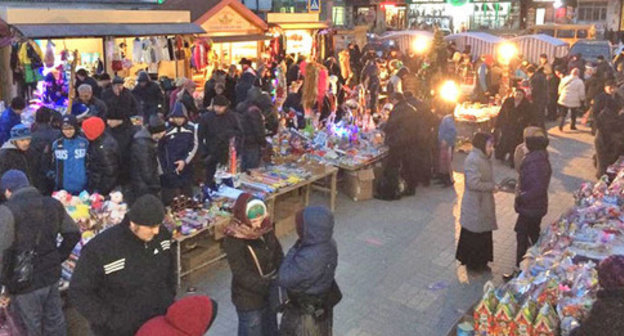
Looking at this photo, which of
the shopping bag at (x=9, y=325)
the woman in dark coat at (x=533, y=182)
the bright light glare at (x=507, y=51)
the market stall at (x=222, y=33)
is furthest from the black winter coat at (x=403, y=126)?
the bright light glare at (x=507, y=51)

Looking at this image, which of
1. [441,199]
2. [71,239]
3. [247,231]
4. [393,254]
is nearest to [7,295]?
[71,239]

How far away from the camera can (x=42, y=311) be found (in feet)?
15.4

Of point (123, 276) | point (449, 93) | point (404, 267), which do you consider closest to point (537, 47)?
point (449, 93)

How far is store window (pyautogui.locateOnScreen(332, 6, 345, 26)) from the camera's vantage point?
3578 centimetres

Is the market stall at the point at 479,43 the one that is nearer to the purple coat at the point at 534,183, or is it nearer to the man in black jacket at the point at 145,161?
the purple coat at the point at 534,183

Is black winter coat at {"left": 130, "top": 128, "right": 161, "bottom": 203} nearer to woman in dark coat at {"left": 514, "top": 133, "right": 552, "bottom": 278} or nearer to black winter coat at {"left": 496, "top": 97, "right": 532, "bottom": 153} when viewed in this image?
woman in dark coat at {"left": 514, "top": 133, "right": 552, "bottom": 278}

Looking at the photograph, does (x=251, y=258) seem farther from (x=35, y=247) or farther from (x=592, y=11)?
(x=592, y=11)

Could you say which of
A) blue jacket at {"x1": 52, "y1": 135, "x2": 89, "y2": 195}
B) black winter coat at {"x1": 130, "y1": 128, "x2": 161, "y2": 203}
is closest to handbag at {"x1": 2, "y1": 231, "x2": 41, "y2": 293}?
blue jacket at {"x1": 52, "y1": 135, "x2": 89, "y2": 195}

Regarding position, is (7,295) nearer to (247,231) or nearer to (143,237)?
(143,237)

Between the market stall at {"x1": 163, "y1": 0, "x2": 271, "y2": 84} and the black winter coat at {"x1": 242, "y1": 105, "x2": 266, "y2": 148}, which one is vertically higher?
the market stall at {"x1": 163, "y1": 0, "x2": 271, "y2": 84}

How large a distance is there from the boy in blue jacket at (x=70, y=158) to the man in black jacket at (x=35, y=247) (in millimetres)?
1625

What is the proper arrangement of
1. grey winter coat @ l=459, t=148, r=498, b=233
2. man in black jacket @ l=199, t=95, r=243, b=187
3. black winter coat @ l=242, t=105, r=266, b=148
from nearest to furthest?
1. grey winter coat @ l=459, t=148, r=498, b=233
2. man in black jacket @ l=199, t=95, r=243, b=187
3. black winter coat @ l=242, t=105, r=266, b=148

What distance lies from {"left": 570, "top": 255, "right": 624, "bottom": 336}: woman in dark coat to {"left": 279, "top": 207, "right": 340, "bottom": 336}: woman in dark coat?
162cm

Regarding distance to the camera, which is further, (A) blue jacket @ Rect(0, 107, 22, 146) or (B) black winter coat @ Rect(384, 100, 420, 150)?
(B) black winter coat @ Rect(384, 100, 420, 150)
